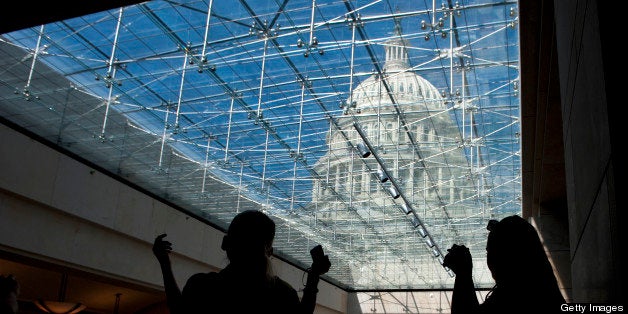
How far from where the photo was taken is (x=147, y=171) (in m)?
18.4

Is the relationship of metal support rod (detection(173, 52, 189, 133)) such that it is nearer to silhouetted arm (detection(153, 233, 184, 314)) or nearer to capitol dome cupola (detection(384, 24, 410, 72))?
capitol dome cupola (detection(384, 24, 410, 72))

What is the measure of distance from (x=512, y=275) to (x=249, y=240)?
3.14ft

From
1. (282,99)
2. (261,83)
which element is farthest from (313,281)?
(282,99)

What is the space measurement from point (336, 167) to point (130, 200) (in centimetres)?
850

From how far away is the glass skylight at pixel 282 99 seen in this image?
46.1 ft

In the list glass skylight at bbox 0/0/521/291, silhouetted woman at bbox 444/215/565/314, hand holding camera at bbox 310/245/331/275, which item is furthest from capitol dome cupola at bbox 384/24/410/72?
silhouetted woman at bbox 444/215/565/314

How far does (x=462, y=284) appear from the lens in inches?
73.9

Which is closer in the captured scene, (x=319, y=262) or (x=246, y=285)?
(x=246, y=285)

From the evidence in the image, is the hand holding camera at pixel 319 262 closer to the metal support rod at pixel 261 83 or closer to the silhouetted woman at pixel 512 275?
the silhouetted woman at pixel 512 275

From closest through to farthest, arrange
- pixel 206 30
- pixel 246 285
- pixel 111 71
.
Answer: pixel 246 285, pixel 206 30, pixel 111 71

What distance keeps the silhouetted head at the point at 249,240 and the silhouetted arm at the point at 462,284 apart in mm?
715

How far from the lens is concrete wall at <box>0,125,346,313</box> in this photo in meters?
12.8

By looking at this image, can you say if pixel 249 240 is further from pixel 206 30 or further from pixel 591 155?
pixel 206 30

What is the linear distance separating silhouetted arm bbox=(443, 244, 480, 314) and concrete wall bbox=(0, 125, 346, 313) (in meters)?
12.4
